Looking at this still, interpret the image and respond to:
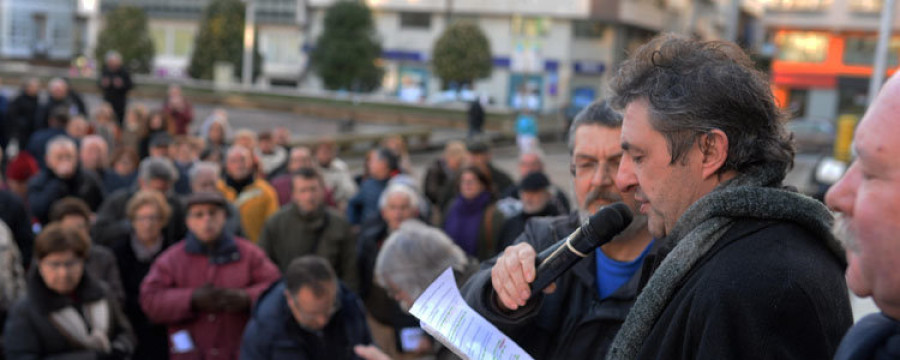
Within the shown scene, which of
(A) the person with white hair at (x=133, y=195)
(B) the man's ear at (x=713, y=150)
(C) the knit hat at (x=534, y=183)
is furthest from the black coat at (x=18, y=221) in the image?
(B) the man's ear at (x=713, y=150)

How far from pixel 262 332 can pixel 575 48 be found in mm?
48645

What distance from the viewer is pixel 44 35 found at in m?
68.9

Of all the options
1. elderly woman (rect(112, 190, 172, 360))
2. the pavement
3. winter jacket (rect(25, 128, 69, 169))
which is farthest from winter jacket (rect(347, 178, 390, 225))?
the pavement

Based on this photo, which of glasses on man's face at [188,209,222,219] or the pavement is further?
the pavement

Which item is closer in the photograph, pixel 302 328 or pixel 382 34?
pixel 302 328

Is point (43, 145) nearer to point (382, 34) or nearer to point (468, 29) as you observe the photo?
point (468, 29)

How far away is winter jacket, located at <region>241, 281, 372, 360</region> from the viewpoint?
189 inches

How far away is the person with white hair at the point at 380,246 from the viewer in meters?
6.28

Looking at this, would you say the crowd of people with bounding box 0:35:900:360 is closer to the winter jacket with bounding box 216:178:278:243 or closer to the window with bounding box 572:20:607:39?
the winter jacket with bounding box 216:178:278:243

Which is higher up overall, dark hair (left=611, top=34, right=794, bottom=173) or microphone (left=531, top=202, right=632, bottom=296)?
dark hair (left=611, top=34, right=794, bottom=173)

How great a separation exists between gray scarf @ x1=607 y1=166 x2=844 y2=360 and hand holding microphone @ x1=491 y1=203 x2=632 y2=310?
25 centimetres

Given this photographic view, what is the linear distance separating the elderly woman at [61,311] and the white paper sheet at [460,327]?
12.0 feet

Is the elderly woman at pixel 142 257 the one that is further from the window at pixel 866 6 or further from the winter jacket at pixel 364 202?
the window at pixel 866 6

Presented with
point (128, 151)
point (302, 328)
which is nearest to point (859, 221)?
point (302, 328)
